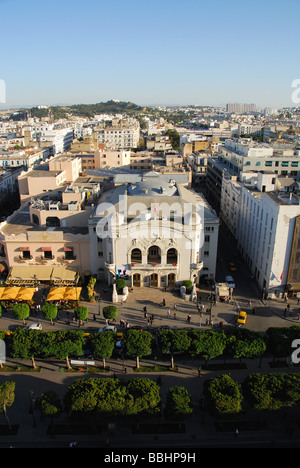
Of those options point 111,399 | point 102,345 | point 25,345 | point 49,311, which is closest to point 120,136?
point 49,311

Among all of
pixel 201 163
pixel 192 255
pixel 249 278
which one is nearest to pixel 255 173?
pixel 249 278

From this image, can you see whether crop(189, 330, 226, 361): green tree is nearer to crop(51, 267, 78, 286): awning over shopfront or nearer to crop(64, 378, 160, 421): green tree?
crop(64, 378, 160, 421): green tree

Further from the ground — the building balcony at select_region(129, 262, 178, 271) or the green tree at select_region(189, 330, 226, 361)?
the building balcony at select_region(129, 262, 178, 271)

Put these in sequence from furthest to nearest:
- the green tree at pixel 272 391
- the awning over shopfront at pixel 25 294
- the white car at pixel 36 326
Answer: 1. the awning over shopfront at pixel 25 294
2. the white car at pixel 36 326
3. the green tree at pixel 272 391

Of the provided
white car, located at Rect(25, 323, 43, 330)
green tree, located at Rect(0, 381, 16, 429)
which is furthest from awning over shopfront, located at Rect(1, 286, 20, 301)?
green tree, located at Rect(0, 381, 16, 429)

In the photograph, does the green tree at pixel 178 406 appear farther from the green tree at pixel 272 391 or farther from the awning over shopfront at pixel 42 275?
the awning over shopfront at pixel 42 275

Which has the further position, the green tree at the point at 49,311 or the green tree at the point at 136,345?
the green tree at the point at 49,311

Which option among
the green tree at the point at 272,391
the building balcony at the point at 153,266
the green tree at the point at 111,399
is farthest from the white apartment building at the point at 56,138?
the green tree at the point at 272,391

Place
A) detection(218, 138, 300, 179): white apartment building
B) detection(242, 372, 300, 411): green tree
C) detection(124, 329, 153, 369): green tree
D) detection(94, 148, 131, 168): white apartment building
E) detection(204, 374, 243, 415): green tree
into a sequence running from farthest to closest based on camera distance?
detection(94, 148, 131, 168): white apartment building → detection(218, 138, 300, 179): white apartment building → detection(124, 329, 153, 369): green tree → detection(242, 372, 300, 411): green tree → detection(204, 374, 243, 415): green tree
